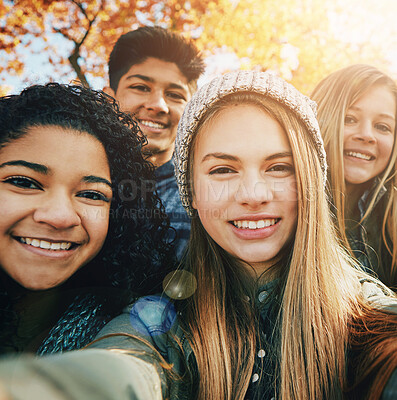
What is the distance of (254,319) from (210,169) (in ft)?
2.75

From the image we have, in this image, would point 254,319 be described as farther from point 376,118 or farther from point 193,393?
point 376,118

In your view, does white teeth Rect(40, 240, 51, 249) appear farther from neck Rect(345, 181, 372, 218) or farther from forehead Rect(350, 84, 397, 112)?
forehead Rect(350, 84, 397, 112)

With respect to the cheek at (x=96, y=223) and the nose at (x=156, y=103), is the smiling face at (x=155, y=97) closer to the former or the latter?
the nose at (x=156, y=103)

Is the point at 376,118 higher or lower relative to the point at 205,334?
higher

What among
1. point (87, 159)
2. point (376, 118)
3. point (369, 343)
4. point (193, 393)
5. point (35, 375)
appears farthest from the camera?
point (376, 118)

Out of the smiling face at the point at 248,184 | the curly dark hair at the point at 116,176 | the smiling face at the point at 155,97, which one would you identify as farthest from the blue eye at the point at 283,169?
the smiling face at the point at 155,97

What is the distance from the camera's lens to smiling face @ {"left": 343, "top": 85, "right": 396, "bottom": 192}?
8.46 ft

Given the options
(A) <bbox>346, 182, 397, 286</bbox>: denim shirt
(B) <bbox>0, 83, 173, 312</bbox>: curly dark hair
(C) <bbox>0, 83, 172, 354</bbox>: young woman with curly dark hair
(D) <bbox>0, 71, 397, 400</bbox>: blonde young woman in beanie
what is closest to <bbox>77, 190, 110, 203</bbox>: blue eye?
(C) <bbox>0, 83, 172, 354</bbox>: young woman with curly dark hair

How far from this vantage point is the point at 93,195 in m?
1.73

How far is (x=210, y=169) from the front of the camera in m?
1.71

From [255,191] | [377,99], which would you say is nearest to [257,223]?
[255,191]

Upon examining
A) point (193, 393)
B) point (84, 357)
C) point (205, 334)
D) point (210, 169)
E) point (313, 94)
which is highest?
point (313, 94)

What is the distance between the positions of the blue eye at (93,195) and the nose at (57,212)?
10cm

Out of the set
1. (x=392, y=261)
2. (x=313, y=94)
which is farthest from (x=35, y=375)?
(x=313, y=94)
